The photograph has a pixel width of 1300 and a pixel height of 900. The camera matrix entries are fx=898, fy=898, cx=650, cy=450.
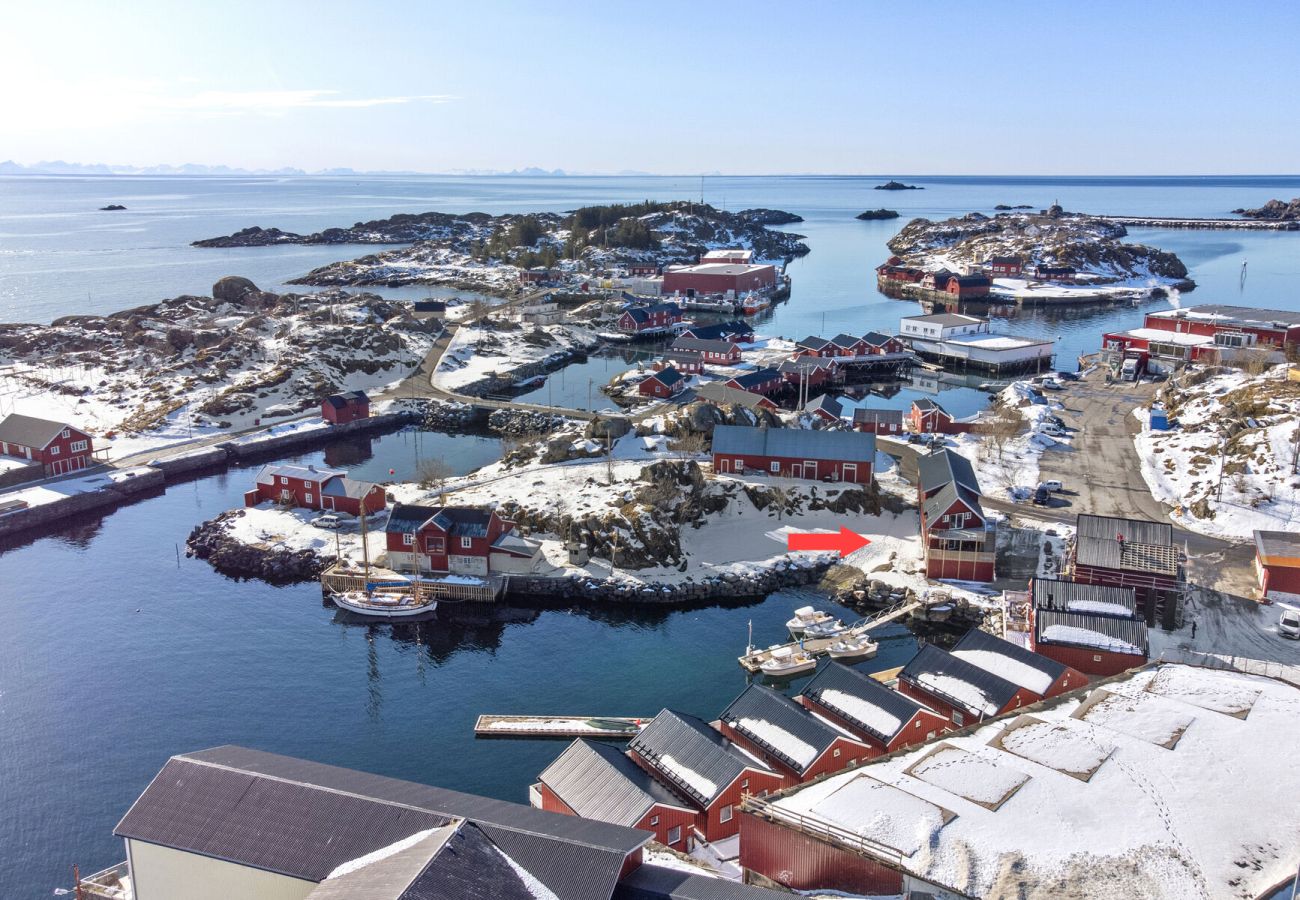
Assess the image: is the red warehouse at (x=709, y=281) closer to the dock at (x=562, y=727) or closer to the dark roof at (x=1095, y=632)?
the dark roof at (x=1095, y=632)

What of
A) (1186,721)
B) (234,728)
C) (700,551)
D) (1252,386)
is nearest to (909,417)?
(1252,386)

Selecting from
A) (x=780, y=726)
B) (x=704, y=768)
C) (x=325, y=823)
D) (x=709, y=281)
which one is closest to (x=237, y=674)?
(x=325, y=823)

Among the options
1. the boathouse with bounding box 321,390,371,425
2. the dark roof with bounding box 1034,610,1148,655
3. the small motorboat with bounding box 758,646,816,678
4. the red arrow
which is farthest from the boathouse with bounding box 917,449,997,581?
the boathouse with bounding box 321,390,371,425

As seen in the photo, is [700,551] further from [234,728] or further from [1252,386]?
[1252,386]

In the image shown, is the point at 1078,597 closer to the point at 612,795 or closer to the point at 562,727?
the point at 562,727

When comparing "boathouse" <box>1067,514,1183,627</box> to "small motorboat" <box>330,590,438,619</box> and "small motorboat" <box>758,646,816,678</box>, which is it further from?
"small motorboat" <box>330,590,438,619</box>

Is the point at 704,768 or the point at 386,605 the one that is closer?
the point at 704,768

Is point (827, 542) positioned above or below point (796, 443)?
below

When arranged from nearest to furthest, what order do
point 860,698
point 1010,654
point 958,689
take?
point 860,698 < point 958,689 < point 1010,654
